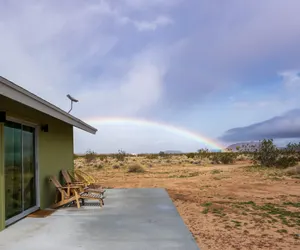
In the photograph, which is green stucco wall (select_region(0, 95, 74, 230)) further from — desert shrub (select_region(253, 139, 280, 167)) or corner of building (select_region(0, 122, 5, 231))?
desert shrub (select_region(253, 139, 280, 167))

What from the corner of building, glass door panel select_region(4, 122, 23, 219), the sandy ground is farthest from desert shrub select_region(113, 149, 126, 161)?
the corner of building

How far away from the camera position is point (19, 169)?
7.50 meters

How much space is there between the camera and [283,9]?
11344 millimetres

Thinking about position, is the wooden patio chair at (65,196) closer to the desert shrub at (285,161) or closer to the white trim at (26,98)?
the white trim at (26,98)

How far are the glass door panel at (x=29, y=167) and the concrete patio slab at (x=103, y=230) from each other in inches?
27.6

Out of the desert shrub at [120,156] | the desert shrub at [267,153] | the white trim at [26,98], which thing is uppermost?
the desert shrub at [120,156]

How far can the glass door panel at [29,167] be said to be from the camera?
7887 millimetres

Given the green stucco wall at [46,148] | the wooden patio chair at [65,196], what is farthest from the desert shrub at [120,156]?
the wooden patio chair at [65,196]

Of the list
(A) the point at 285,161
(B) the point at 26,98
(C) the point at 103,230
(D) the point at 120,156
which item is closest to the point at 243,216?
(C) the point at 103,230

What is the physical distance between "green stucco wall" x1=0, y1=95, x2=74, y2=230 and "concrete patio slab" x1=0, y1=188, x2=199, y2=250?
833 millimetres

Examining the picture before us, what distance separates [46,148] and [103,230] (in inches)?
150

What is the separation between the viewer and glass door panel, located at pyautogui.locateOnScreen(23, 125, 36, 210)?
7.89 m

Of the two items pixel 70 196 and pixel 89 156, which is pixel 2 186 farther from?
pixel 89 156

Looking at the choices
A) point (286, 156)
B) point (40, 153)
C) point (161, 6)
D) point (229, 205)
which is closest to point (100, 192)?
point (40, 153)
